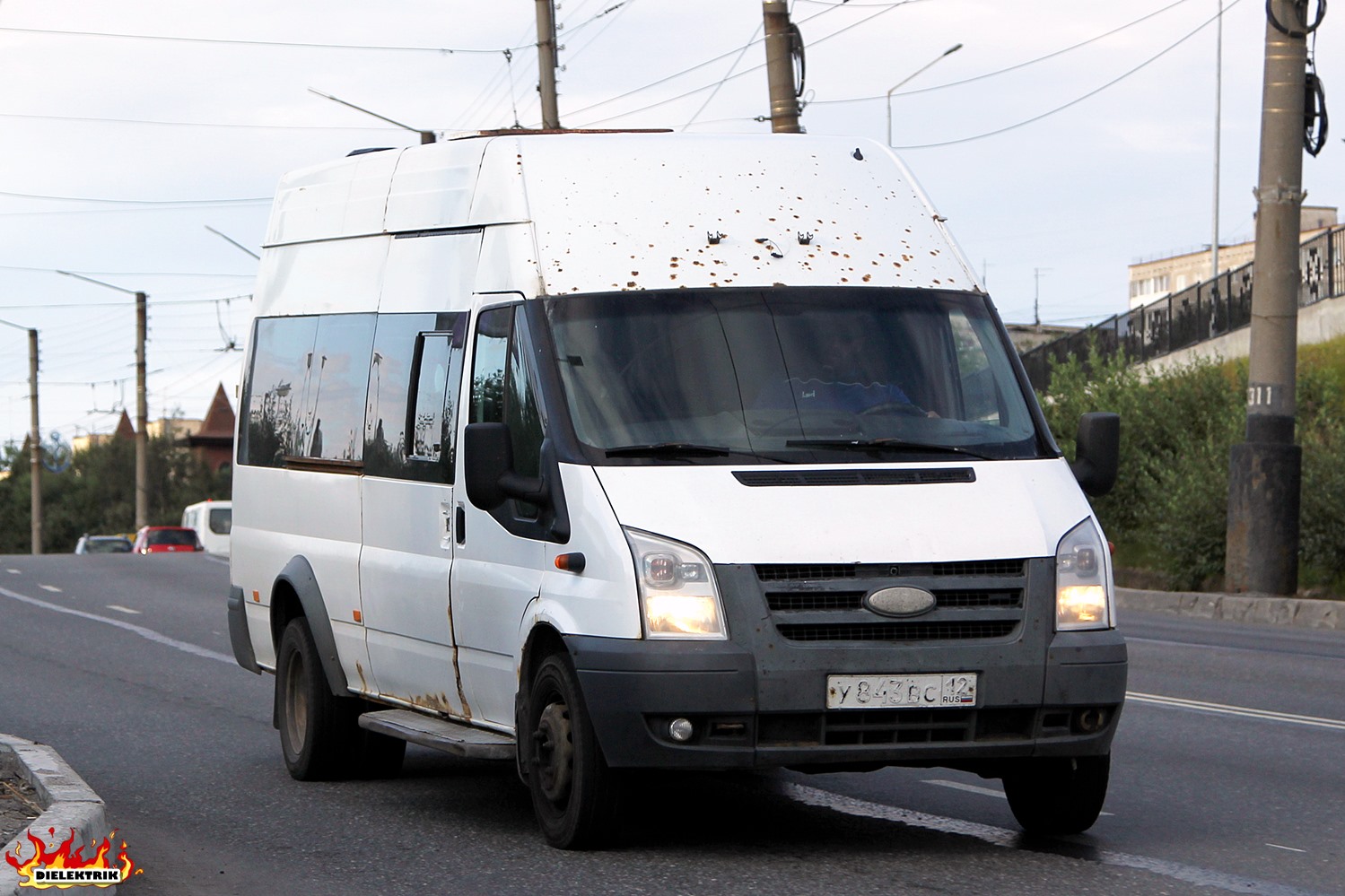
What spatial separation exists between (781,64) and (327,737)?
15561 mm

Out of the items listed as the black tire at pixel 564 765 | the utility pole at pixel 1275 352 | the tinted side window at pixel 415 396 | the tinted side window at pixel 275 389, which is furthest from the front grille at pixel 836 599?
the utility pole at pixel 1275 352

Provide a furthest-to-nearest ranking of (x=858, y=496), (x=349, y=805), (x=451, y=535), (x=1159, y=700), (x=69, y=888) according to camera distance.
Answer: (x=1159, y=700) → (x=349, y=805) → (x=451, y=535) → (x=858, y=496) → (x=69, y=888)

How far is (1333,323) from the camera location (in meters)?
33.4

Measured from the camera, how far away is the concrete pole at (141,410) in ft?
212

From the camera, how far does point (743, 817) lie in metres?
8.30

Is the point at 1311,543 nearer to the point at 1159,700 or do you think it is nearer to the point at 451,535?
the point at 1159,700

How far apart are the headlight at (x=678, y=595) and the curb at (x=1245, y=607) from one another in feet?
46.1

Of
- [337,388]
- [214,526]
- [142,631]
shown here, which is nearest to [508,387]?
[337,388]

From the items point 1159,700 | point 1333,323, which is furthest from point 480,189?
point 1333,323

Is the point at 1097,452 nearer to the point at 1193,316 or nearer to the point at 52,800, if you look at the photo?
the point at 52,800

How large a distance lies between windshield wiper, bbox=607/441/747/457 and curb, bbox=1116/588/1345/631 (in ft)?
45.0

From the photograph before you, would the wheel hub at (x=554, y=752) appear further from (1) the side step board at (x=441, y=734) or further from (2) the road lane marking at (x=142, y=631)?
(2) the road lane marking at (x=142, y=631)

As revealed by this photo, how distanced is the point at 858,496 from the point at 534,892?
66.8 inches

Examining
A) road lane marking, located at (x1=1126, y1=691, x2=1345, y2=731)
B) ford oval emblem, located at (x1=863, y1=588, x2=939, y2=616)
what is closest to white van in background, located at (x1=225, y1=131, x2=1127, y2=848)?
ford oval emblem, located at (x1=863, y1=588, x2=939, y2=616)
